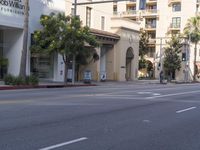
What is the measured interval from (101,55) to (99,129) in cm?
4001

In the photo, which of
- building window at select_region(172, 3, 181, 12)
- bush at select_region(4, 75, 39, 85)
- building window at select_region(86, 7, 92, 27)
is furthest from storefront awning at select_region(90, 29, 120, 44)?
building window at select_region(172, 3, 181, 12)

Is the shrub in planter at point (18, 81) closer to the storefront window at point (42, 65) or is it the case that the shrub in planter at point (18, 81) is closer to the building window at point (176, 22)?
the storefront window at point (42, 65)

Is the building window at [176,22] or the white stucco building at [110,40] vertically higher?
the building window at [176,22]

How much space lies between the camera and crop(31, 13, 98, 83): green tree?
33.5m

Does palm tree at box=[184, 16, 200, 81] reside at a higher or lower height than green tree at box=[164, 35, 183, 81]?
higher

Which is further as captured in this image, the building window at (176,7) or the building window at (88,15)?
the building window at (176,7)

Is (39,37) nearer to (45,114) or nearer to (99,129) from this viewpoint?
(45,114)

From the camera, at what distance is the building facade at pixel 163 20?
269ft

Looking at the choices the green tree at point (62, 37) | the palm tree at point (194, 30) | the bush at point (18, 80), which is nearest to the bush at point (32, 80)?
the bush at point (18, 80)

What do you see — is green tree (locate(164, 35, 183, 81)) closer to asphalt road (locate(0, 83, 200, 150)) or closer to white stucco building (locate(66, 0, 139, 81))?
white stucco building (locate(66, 0, 139, 81))

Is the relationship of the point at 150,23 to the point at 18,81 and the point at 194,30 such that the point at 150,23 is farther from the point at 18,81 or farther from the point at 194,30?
the point at 18,81

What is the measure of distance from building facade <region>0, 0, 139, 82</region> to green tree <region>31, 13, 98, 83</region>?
1692 mm

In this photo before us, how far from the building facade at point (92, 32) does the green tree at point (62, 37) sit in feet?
5.55

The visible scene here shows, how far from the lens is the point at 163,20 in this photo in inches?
3327
